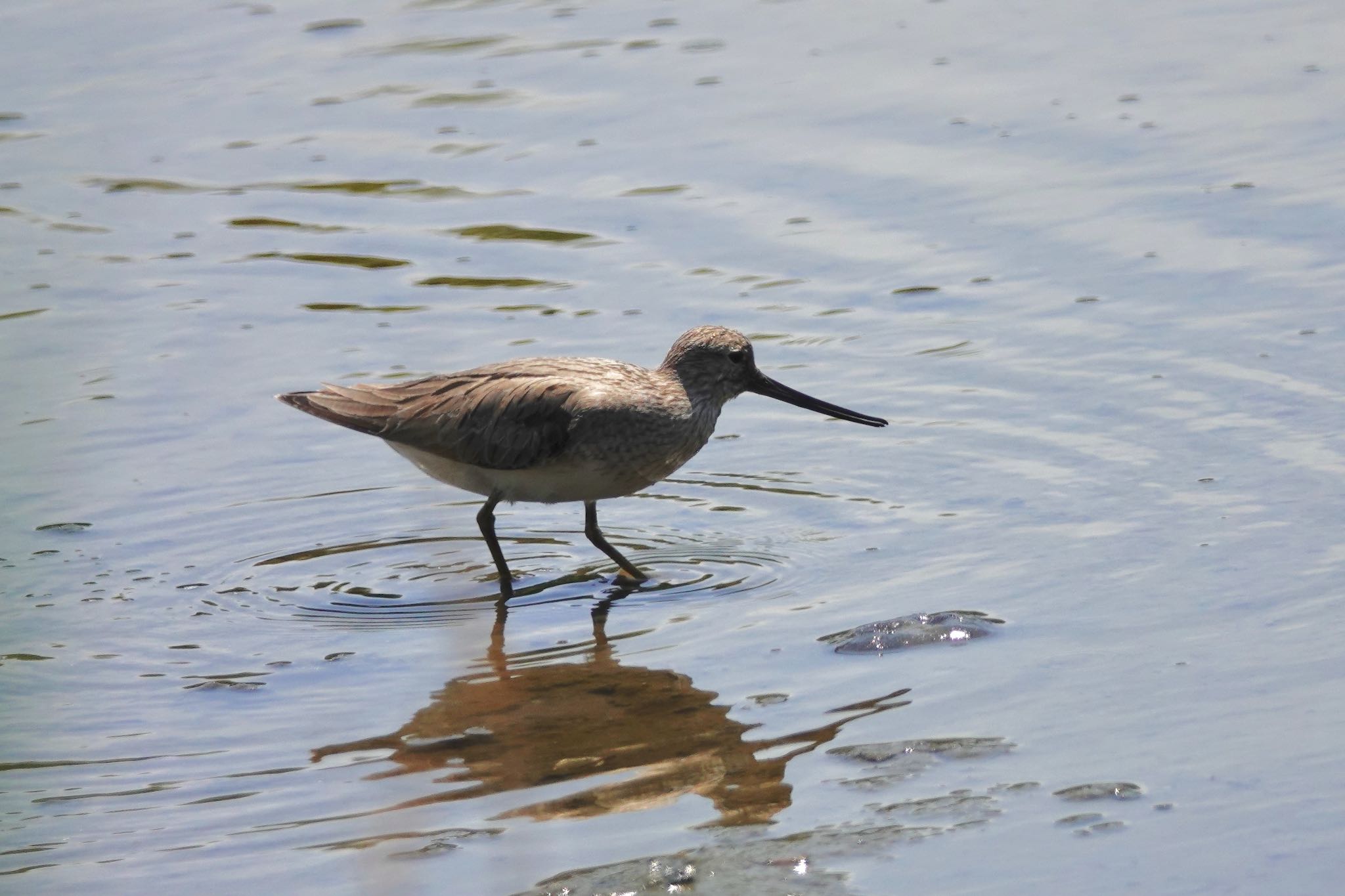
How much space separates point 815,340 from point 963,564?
106 inches

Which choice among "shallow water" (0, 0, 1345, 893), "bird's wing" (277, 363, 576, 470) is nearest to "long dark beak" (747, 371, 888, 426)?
"shallow water" (0, 0, 1345, 893)

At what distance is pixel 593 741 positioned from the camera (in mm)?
5660

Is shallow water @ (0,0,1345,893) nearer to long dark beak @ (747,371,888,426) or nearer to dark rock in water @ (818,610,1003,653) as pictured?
dark rock in water @ (818,610,1003,653)

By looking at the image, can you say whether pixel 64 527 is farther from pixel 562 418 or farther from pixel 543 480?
pixel 562 418

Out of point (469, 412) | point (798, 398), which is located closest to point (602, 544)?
point (469, 412)

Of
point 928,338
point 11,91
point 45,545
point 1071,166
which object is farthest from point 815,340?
point 11,91

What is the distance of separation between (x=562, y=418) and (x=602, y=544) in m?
0.53

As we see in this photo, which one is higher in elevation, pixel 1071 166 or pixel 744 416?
pixel 1071 166

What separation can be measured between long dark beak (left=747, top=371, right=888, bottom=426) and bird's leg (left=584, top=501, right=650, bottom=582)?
2.90 feet

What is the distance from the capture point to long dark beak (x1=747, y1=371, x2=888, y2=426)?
7.77m

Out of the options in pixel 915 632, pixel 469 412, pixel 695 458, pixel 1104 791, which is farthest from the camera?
pixel 695 458

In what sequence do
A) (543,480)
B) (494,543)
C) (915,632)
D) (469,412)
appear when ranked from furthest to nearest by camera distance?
(469,412)
(543,480)
(494,543)
(915,632)

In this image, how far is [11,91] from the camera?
1331 cm

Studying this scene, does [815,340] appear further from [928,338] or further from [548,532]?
[548,532]
